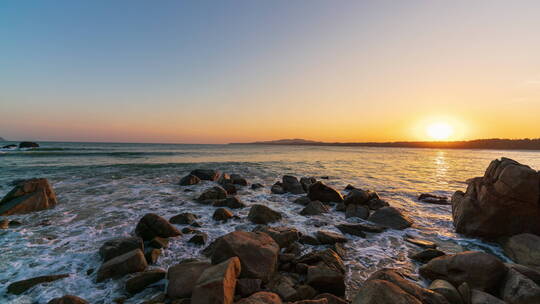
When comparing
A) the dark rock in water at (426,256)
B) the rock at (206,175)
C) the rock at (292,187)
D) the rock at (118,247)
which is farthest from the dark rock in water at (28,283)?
the rock at (206,175)

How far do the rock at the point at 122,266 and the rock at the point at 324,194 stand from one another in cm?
831

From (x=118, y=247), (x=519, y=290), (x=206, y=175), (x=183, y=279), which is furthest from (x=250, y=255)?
(x=206, y=175)

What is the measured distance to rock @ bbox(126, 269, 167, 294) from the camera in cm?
443

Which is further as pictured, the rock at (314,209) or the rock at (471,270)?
the rock at (314,209)

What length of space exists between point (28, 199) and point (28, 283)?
272 inches

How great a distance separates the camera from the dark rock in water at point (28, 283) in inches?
174

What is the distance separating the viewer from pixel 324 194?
1129 cm

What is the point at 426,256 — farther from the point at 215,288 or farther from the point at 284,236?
the point at 215,288

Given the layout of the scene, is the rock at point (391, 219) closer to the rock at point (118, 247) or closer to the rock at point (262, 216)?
the rock at point (262, 216)

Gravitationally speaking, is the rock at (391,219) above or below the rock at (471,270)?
below

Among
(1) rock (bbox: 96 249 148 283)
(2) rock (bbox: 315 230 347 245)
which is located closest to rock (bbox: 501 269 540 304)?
(2) rock (bbox: 315 230 347 245)

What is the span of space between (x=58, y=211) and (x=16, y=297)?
641 centimetres

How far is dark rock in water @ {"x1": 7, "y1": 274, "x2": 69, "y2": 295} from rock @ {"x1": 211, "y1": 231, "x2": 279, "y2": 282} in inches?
142

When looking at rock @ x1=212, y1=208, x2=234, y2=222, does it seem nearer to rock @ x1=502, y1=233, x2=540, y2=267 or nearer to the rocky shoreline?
the rocky shoreline
